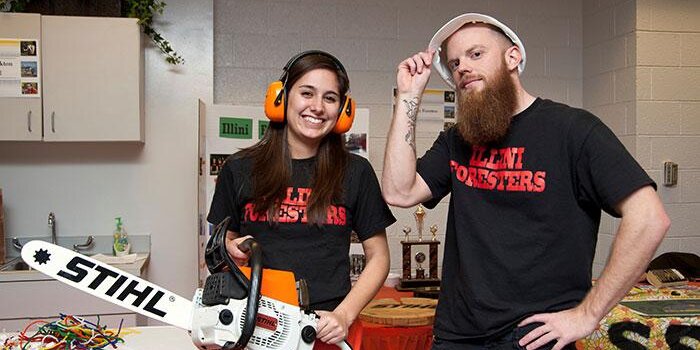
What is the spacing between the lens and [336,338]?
1.52m

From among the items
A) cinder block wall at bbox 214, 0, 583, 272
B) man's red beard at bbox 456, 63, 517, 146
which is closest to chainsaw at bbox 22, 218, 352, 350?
man's red beard at bbox 456, 63, 517, 146

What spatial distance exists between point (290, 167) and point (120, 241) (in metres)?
A: 2.30

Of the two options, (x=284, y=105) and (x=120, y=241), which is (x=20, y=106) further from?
(x=284, y=105)

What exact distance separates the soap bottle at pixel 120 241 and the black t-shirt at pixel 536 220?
2616 millimetres

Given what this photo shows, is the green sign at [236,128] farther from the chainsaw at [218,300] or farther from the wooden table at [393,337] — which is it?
the chainsaw at [218,300]

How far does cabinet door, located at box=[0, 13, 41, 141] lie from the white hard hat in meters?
2.52

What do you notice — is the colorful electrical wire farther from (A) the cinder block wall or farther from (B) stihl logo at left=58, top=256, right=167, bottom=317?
(A) the cinder block wall

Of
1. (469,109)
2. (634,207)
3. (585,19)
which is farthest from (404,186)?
(585,19)

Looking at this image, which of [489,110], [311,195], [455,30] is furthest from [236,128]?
[489,110]

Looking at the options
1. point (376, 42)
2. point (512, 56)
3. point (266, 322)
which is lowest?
point (266, 322)

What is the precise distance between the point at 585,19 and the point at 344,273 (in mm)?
3444

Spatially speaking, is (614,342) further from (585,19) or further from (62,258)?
(585,19)

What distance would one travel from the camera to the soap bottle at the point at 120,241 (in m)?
3.73

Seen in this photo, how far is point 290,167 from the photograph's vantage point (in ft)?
5.97
